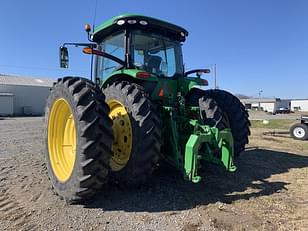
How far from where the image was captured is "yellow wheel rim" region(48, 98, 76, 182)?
4434mm

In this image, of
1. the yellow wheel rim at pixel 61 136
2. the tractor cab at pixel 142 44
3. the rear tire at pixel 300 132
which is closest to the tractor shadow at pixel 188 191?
the yellow wheel rim at pixel 61 136

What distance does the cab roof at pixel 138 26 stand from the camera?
15.6ft

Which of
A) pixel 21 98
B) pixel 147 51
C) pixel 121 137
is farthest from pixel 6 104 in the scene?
pixel 121 137

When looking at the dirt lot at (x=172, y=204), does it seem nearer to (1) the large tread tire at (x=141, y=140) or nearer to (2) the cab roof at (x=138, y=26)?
(1) the large tread tire at (x=141, y=140)

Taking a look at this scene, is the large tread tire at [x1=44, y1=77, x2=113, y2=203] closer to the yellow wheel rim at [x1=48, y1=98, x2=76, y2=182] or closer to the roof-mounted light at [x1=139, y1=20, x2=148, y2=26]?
the yellow wheel rim at [x1=48, y1=98, x2=76, y2=182]

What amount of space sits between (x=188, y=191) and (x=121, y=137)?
1324 millimetres

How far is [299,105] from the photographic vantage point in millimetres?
82688

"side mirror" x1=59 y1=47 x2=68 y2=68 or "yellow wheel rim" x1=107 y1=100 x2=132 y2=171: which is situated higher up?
"side mirror" x1=59 y1=47 x2=68 y2=68

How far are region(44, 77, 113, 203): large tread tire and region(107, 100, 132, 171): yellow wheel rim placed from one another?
Answer: 0.65m

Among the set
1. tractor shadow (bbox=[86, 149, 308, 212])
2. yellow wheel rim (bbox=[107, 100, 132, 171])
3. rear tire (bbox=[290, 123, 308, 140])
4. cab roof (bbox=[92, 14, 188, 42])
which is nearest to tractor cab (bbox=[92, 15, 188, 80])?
cab roof (bbox=[92, 14, 188, 42])

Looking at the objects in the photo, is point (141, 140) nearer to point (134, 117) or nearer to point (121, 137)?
point (134, 117)

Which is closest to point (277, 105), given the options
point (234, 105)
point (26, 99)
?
point (26, 99)

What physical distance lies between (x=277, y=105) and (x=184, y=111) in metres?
77.6

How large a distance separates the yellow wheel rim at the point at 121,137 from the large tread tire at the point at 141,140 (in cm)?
13
